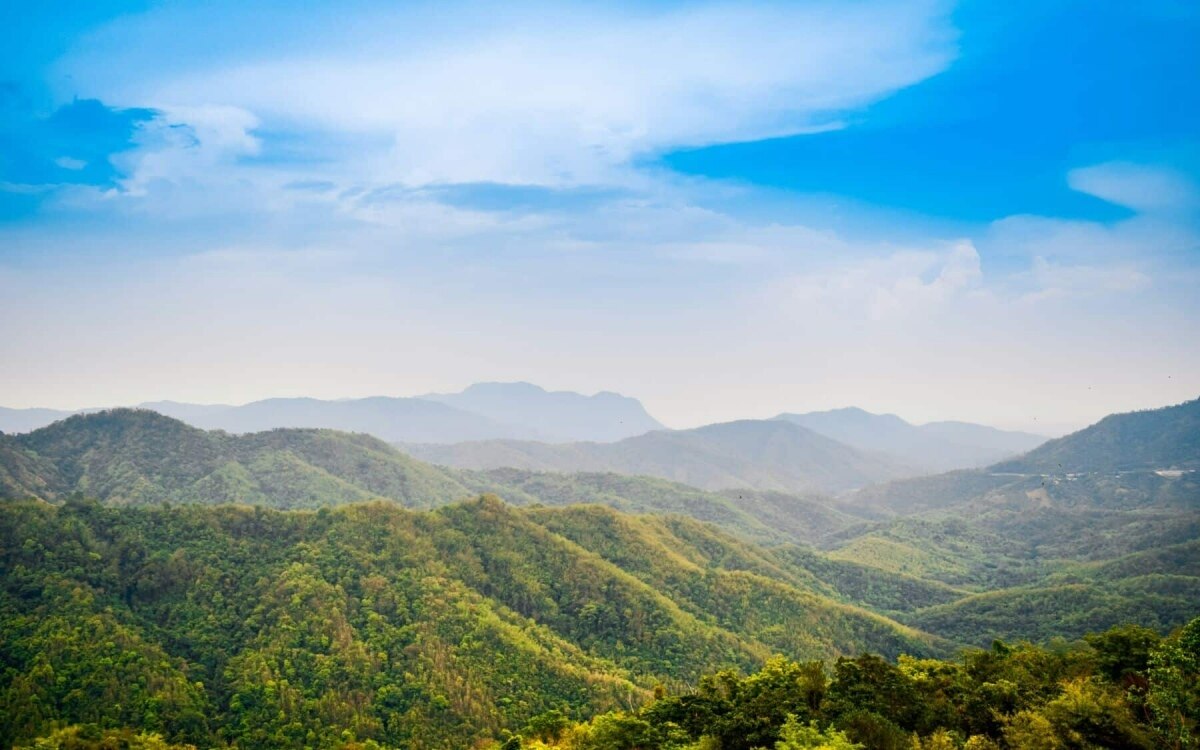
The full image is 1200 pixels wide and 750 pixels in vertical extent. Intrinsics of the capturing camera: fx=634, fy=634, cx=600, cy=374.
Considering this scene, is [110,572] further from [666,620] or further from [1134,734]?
[1134,734]

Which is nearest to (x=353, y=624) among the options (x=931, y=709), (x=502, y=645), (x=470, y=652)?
(x=470, y=652)

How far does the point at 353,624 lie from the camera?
78562 mm

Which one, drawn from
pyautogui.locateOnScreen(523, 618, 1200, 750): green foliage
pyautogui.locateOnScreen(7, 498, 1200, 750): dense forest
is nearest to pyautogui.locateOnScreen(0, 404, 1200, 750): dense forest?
pyautogui.locateOnScreen(523, 618, 1200, 750): green foliage

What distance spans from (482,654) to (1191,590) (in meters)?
136

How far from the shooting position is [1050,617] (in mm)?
124062

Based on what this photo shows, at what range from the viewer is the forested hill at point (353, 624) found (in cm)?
6056

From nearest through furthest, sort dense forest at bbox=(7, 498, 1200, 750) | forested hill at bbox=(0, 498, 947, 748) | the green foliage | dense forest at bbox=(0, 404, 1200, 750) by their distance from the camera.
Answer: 1. the green foliage
2. dense forest at bbox=(7, 498, 1200, 750)
3. dense forest at bbox=(0, 404, 1200, 750)
4. forested hill at bbox=(0, 498, 947, 748)

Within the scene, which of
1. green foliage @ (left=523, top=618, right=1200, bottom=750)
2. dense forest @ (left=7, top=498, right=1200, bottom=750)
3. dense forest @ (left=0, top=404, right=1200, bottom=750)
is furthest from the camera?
dense forest @ (left=0, top=404, right=1200, bottom=750)

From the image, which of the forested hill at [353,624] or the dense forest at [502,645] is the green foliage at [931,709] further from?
the forested hill at [353,624]

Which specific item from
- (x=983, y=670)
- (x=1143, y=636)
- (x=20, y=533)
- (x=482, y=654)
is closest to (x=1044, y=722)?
(x=983, y=670)

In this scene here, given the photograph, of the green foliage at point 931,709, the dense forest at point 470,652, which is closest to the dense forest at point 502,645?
the green foliage at point 931,709

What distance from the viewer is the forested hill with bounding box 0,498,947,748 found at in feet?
199

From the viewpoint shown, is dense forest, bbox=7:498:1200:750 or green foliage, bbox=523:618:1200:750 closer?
green foliage, bbox=523:618:1200:750

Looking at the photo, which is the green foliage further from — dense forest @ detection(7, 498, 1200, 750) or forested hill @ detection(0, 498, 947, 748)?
forested hill @ detection(0, 498, 947, 748)
